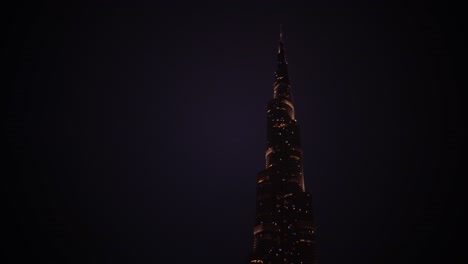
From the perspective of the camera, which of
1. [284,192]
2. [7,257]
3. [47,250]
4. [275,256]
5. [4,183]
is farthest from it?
[284,192]

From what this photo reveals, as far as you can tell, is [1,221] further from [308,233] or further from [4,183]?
[308,233]

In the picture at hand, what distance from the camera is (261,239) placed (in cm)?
17875

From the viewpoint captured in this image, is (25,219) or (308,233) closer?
(25,219)

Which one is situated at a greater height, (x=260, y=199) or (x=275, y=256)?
(x=260, y=199)

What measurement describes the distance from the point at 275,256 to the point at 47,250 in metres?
94.8

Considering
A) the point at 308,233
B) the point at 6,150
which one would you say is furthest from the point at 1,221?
the point at 308,233

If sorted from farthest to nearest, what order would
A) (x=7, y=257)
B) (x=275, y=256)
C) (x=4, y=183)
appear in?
(x=275, y=256) < (x=4, y=183) < (x=7, y=257)

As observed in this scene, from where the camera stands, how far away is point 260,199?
7500 inches

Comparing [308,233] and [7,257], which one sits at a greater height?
[308,233]

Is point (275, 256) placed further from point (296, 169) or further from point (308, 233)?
point (296, 169)

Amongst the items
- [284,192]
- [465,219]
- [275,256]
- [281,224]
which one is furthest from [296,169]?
[465,219]

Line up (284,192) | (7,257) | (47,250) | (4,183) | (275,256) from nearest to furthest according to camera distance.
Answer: (7,257), (4,183), (47,250), (275,256), (284,192)

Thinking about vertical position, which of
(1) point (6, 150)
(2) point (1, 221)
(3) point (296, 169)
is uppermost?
(3) point (296, 169)

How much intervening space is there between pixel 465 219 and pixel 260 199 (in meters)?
99.3
